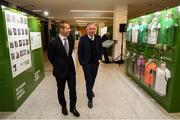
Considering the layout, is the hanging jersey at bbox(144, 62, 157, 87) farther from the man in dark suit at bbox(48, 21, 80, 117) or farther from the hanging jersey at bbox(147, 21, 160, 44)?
the man in dark suit at bbox(48, 21, 80, 117)

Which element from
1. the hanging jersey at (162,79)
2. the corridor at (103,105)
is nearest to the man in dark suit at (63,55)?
the corridor at (103,105)

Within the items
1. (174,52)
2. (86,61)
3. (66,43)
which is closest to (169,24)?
(174,52)

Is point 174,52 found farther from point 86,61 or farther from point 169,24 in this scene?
point 86,61

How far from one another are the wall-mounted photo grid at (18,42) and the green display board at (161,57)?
2521mm

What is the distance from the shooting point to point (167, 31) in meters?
2.78

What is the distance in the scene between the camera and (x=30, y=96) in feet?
12.0

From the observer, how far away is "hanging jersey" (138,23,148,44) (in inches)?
147

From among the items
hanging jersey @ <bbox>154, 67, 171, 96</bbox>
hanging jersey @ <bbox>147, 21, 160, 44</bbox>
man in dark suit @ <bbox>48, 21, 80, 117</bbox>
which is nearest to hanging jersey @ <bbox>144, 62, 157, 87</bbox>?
hanging jersey @ <bbox>154, 67, 171, 96</bbox>

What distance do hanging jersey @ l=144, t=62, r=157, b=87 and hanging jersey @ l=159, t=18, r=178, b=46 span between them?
0.58 m

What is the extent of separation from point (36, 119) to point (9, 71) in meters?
0.89

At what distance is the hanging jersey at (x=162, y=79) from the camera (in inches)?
114

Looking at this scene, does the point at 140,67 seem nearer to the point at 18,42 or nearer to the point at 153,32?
the point at 153,32

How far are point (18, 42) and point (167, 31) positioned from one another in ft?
8.51

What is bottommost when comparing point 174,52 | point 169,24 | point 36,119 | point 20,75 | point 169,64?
point 36,119
